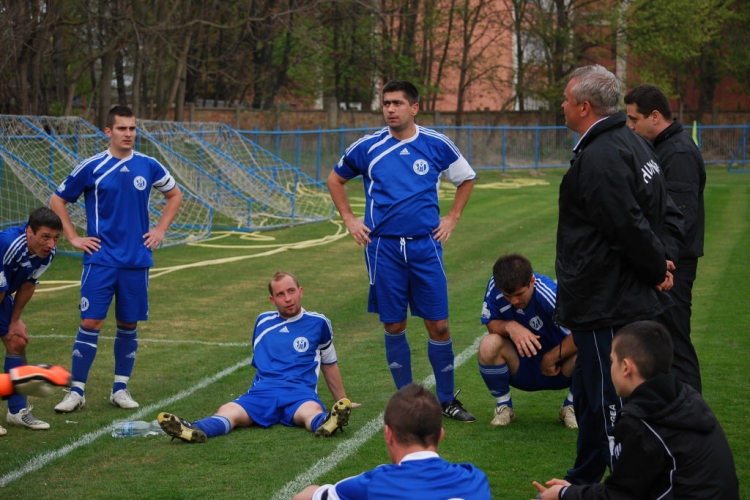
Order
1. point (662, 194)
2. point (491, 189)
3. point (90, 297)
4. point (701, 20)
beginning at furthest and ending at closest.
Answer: point (701, 20)
point (491, 189)
point (90, 297)
point (662, 194)

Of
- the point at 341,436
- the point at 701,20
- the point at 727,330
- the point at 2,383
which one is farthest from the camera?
the point at 701,20

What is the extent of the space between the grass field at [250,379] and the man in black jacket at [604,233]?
1170mm

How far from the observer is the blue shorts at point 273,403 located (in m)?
6.72

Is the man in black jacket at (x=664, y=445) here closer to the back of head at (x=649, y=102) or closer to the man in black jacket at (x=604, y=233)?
the man in black jacket at (x=604, y=233)

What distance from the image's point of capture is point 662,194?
4855 millimetres

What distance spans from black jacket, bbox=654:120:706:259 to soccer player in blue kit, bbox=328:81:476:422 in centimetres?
172

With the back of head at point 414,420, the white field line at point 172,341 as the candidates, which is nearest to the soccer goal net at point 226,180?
the white field line at point 172,341

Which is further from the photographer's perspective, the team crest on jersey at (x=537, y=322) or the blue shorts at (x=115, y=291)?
the blue shorts at (x=115, y=291)

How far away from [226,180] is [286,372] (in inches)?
615

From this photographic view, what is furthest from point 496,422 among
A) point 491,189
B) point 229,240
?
point 491,189

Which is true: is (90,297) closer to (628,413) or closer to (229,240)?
(628,413)

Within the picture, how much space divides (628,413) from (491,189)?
25.4m

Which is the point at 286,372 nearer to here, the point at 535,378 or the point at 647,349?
the point at 535,378

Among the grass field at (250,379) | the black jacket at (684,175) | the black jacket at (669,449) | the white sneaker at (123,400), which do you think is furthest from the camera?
the white sneaker at (123,400)
